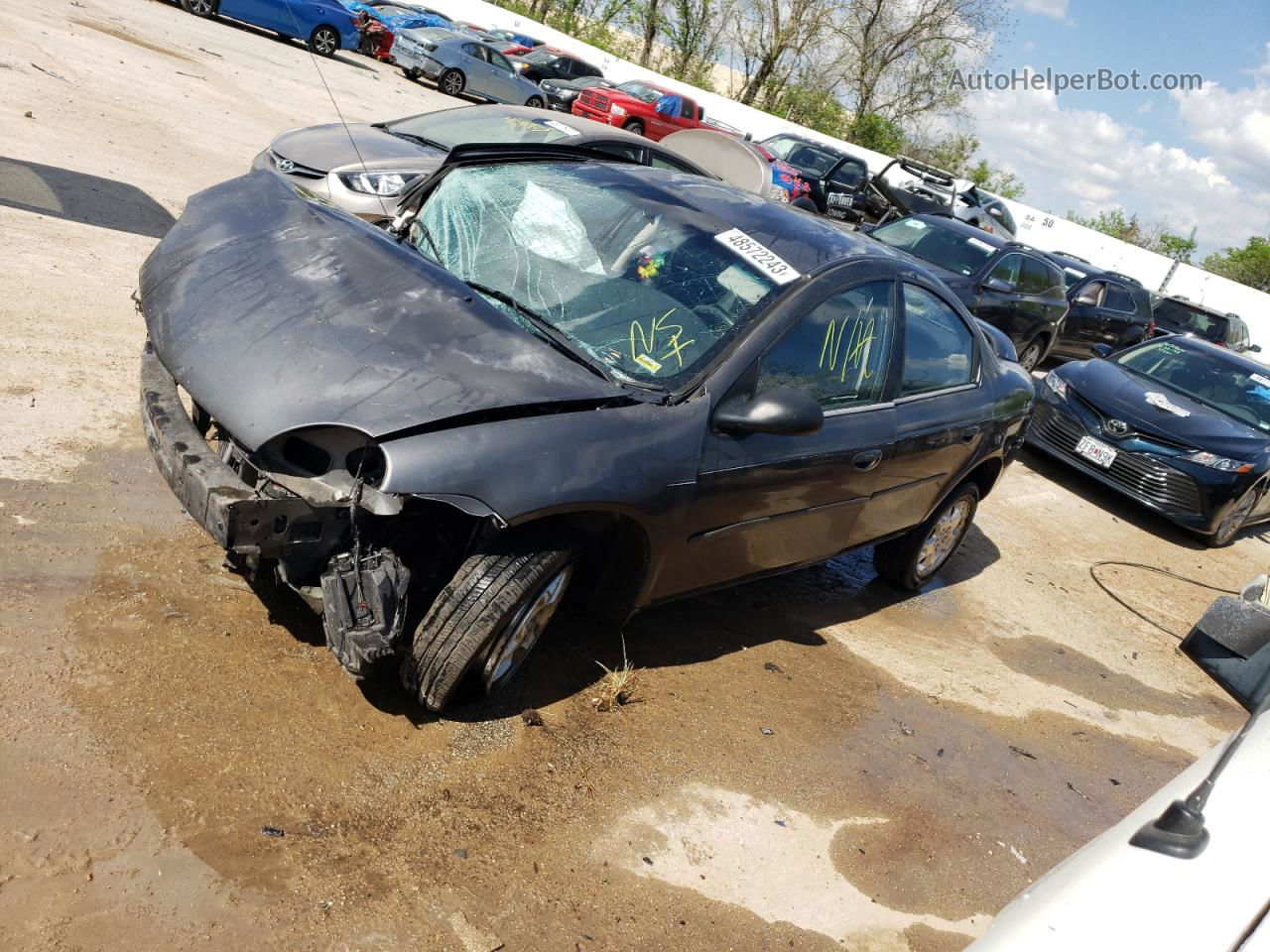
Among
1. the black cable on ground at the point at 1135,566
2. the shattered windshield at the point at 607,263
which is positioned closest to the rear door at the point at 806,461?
the shattered windshield at the point at 607,263

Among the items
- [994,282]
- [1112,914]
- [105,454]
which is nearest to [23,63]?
[105,454]

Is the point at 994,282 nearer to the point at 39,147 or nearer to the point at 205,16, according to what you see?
the point at 39,147

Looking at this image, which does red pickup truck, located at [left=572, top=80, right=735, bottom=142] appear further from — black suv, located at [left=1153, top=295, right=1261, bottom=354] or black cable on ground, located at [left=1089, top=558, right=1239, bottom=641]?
black cable on ground, located at [left=1089, top=558, right=1239, bottom=641]

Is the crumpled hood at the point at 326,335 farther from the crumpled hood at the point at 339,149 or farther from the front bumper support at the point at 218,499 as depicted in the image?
the crumpled hood at the point at 339,149

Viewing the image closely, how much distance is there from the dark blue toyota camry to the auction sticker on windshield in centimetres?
595

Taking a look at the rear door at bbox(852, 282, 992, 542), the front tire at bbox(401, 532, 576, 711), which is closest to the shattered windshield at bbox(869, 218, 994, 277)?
the rear door at bbox(852, 282, 992, 542)

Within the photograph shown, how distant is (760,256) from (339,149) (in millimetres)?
5300

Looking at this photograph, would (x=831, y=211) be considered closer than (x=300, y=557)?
No

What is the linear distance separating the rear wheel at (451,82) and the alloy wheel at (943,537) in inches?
856

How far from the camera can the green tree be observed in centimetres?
4412

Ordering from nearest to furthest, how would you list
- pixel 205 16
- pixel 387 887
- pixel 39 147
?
pixel 387 887
pixel 39 147
pixel 205 16

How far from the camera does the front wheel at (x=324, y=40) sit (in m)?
23.1

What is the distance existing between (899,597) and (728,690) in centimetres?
197

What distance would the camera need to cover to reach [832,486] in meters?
4.43
